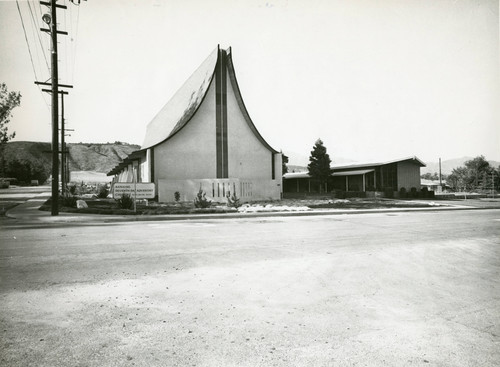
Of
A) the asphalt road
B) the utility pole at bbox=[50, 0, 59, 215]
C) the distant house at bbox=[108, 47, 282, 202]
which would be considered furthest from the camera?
the distant house at bbox=[108, 47, 282, 202]

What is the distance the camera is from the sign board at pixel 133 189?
1892cm

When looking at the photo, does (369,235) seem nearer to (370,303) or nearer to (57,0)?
(370,303)

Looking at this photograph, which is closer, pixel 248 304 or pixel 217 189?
pixel 248 304

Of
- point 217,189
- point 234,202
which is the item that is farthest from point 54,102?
→ point 217,189

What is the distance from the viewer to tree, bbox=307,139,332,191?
1604 inches

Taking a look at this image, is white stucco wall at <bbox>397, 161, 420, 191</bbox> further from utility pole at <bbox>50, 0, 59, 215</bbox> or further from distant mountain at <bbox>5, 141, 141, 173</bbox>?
distant mountain at <bbox>5, 141, 141, 173</bbox>

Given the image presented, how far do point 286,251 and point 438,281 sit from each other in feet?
10.7

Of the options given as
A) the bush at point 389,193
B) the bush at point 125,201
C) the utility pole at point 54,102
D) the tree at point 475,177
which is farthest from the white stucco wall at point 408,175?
the utility pole at point 54,102

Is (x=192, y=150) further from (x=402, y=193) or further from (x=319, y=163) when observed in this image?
(x=402, y=193)

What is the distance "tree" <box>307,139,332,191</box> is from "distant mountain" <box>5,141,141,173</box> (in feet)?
334

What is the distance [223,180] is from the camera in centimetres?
2652

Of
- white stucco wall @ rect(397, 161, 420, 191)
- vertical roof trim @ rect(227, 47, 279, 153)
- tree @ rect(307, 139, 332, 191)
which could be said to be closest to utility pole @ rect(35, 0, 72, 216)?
vertical roof trim @ rect(227, 47, 279, 153)

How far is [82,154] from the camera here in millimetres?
150625

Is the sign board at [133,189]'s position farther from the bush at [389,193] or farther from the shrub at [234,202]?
the bush at [389,193]
